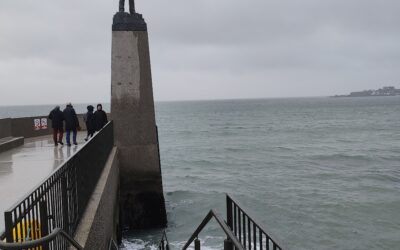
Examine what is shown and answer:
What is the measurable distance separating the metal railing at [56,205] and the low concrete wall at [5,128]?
10.8m

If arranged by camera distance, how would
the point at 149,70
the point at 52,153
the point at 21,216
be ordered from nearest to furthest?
the point at 21,216 → the point at 52,153 → the point at 149,70

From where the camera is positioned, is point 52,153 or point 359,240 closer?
point 52,153

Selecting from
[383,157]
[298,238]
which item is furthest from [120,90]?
[383,157]

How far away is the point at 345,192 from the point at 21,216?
21.4m

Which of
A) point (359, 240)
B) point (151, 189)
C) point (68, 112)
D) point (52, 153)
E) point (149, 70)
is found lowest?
point (359, 240)

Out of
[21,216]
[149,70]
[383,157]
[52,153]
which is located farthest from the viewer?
[383,157]

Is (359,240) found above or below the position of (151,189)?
below

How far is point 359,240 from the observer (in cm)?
1502

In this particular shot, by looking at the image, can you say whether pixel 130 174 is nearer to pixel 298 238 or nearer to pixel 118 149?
pixel 118 149

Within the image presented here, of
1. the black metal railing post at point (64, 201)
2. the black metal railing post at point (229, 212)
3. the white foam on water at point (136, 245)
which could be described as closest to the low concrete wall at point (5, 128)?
the white foam on water at point (136, 245)

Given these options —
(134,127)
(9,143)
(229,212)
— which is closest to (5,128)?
(9,143)

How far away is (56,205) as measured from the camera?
4.69 meters

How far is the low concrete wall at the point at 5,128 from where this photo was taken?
16.8 metres

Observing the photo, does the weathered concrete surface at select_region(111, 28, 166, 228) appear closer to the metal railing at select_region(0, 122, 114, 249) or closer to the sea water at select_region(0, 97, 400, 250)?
the sea water at select_region(0, 97, 400, 250)
